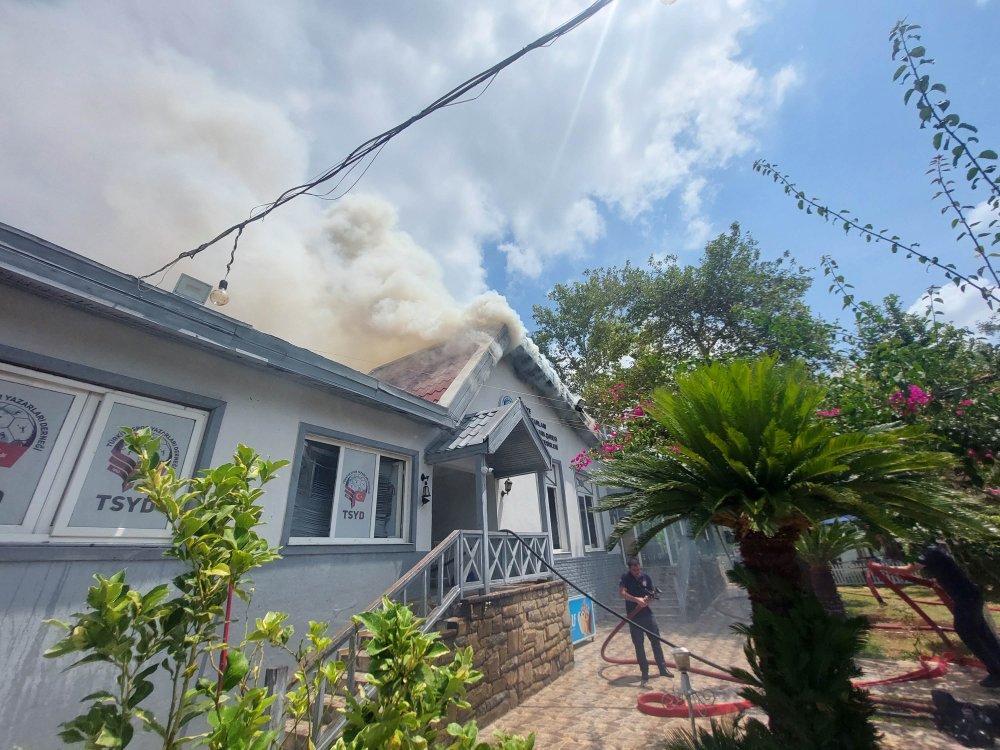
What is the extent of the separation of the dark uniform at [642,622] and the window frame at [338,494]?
4.15 metres

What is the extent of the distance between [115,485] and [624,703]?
22.8ft

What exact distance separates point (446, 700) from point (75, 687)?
3985 millimetres

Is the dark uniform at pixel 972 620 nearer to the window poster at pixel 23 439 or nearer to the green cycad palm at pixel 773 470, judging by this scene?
the green cycad palm at pixel 773 470

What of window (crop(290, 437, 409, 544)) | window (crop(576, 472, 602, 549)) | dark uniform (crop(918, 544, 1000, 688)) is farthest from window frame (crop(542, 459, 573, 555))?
dark uniform (crop(918, 544, 1000, 688))

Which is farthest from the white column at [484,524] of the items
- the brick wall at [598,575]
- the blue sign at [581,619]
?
the brick wall at [598,575]

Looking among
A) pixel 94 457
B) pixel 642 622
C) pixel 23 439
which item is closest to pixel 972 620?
pixel 642 622

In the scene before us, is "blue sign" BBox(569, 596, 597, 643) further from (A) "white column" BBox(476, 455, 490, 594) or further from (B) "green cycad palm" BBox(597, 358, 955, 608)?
(B) "green cycad palm" BBox(597, 358, 955, 608)

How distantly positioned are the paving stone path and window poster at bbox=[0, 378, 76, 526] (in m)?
5.04

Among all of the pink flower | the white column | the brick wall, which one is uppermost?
the pink flower

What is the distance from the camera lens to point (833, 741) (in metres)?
2.88

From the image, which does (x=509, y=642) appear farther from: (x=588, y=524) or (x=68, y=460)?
(x=588, y=524)

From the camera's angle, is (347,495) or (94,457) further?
(347,495)

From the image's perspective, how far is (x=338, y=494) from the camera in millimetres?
5832

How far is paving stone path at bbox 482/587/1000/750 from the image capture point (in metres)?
4.88
